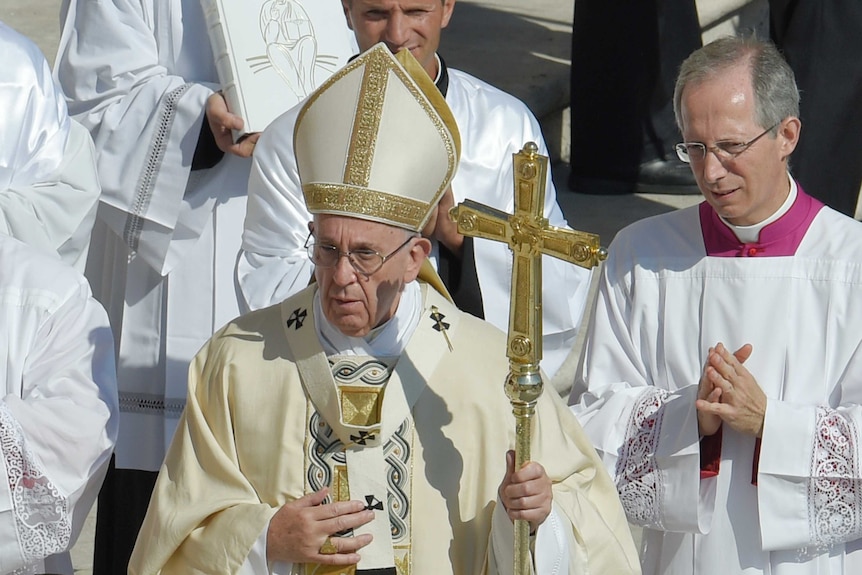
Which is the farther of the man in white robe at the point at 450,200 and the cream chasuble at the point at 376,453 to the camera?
the man in white robe at the point at 450,200

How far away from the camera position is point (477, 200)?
4863mm

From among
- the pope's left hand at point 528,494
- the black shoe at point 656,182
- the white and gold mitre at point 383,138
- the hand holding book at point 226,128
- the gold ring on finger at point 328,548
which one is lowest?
the gold ring on finger at point 328,548

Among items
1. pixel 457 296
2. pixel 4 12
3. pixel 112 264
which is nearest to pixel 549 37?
pixel 4 12

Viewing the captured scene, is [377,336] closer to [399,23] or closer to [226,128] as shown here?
[399,23]

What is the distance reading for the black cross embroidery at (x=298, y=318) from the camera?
12.7 ft

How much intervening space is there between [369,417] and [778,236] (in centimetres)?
124

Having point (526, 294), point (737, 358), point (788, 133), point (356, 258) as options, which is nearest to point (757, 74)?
point (788, 133)

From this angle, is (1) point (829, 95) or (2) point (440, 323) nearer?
(2) point (440, 323)

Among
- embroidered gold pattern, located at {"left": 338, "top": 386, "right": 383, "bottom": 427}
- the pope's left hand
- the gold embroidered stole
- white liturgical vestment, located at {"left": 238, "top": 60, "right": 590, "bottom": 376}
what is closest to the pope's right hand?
the gold embroidered stole

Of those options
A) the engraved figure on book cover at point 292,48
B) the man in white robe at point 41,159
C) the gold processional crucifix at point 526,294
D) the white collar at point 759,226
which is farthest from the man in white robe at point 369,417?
the engraved figure on book cover at point 292,48

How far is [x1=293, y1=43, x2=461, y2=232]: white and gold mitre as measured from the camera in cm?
377

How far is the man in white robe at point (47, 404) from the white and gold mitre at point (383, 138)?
0.74m

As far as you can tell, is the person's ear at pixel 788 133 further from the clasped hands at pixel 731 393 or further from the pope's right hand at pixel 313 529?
the pope's right hand at pixel 313 529

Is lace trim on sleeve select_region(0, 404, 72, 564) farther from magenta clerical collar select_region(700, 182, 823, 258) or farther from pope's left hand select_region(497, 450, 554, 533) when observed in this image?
magenta clerical collar select_region(700, 182, 823, 258)
